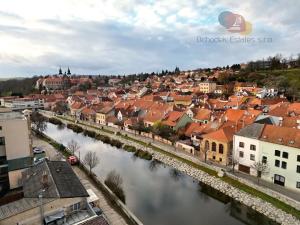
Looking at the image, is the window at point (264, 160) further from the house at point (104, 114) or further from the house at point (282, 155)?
the house at point (104, 114)

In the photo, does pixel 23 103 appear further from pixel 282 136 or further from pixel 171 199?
pixel 282 136

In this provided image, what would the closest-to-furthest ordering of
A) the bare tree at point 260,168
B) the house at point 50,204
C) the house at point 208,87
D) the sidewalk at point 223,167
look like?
the house at point 50,204, the sidewalk at point 223,167, the bare tree at point 260,168, the house at point 208,87

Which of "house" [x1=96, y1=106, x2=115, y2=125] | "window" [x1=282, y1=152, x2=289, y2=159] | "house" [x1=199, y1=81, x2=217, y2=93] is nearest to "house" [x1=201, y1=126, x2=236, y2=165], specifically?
"window" [x1=282, y1=152, x2=289, y2=159]

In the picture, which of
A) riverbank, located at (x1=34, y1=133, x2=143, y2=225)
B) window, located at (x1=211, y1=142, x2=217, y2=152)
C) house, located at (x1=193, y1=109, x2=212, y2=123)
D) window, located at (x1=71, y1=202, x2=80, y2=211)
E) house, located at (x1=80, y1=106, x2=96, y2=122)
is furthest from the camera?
house, located at (x1=80, y1=106, x2=96, y2=122)

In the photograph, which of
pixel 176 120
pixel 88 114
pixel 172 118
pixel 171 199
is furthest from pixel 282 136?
pixel 88 114

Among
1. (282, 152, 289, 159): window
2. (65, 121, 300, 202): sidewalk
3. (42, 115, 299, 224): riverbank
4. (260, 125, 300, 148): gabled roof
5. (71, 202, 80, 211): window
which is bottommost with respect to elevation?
(42, 115, 299, 224): riverbank

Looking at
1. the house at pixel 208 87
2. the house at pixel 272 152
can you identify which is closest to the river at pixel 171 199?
the house at pixel 272 152

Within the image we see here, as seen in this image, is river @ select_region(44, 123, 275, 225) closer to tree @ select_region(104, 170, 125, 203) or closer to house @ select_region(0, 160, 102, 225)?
tree @ select_region(104, 170, 125, 203)
